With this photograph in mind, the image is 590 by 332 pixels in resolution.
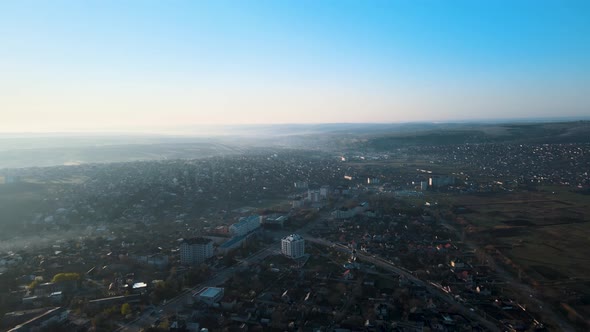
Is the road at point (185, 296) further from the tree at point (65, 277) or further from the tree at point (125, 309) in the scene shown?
the tree at point (65, 277)

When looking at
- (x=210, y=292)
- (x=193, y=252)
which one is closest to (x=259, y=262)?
(x=193, y=252)

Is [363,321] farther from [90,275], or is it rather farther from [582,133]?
[582,133]

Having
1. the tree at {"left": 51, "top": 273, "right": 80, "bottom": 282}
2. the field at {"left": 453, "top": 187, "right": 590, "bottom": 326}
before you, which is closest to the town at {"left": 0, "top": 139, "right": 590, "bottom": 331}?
the tree at {"left": 51, "top": 273, "right": 80, "bottom": 282}

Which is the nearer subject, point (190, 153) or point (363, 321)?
point (363, 321)

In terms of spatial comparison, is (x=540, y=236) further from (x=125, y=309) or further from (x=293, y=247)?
(x=125, y=309)

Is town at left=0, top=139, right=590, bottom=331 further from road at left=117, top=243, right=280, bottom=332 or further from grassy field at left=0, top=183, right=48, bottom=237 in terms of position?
grassy field at left=0, top=183, right=48, bottom=237

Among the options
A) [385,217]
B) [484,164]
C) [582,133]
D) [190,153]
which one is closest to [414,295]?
[385,217]
